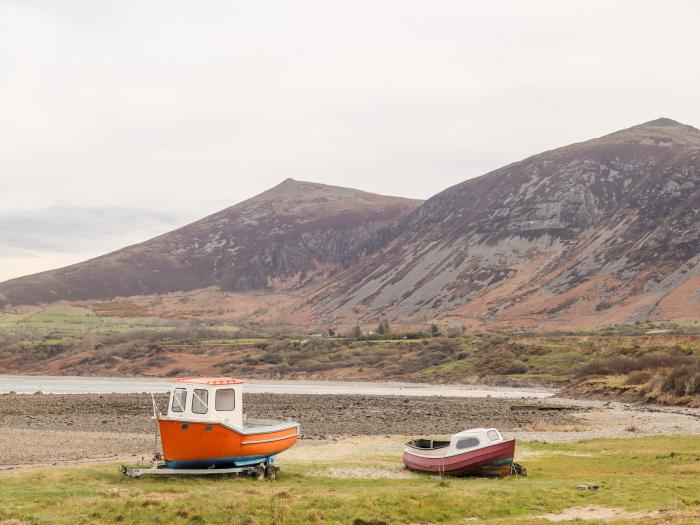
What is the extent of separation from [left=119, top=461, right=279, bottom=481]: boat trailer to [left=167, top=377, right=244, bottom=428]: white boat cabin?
168 centimetres

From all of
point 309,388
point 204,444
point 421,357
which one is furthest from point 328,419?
point 421,357

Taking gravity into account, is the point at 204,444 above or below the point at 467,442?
above

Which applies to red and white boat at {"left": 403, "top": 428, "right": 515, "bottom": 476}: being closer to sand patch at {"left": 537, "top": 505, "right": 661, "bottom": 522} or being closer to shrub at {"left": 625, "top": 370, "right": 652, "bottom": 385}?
sand patch at {"left": 537, "top": 505, "right": 661, "bottom": 522}

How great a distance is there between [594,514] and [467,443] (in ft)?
29.2

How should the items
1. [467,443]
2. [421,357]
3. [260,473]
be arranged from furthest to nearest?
[421,357] → [467,443] → [260,473]

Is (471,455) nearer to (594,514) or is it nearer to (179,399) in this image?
(594,514)


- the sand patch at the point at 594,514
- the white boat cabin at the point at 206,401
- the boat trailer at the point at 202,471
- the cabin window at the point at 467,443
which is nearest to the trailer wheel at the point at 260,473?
the boat trailer at the point at 202,471

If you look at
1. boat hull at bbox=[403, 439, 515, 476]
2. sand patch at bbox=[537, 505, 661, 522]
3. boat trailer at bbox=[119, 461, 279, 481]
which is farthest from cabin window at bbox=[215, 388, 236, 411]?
sand patch at bbox=[537, 505, 661, 522]

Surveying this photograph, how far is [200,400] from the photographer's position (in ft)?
92.7

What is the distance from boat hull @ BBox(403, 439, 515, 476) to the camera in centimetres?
2892

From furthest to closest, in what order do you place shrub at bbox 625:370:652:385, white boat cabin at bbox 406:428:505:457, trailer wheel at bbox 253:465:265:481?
shrub at bbox 625:370:652:385 → white boat cabin at bbox 406:428:505:457 → trailer wheel at bbox 253:465:265:481

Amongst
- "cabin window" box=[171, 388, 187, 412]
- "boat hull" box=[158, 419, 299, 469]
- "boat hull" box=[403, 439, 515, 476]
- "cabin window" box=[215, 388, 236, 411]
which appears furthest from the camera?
"boat hull" box=[403, 439, 515, 476]

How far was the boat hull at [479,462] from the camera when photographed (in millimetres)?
28922

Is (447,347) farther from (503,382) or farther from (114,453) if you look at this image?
(114,453)
